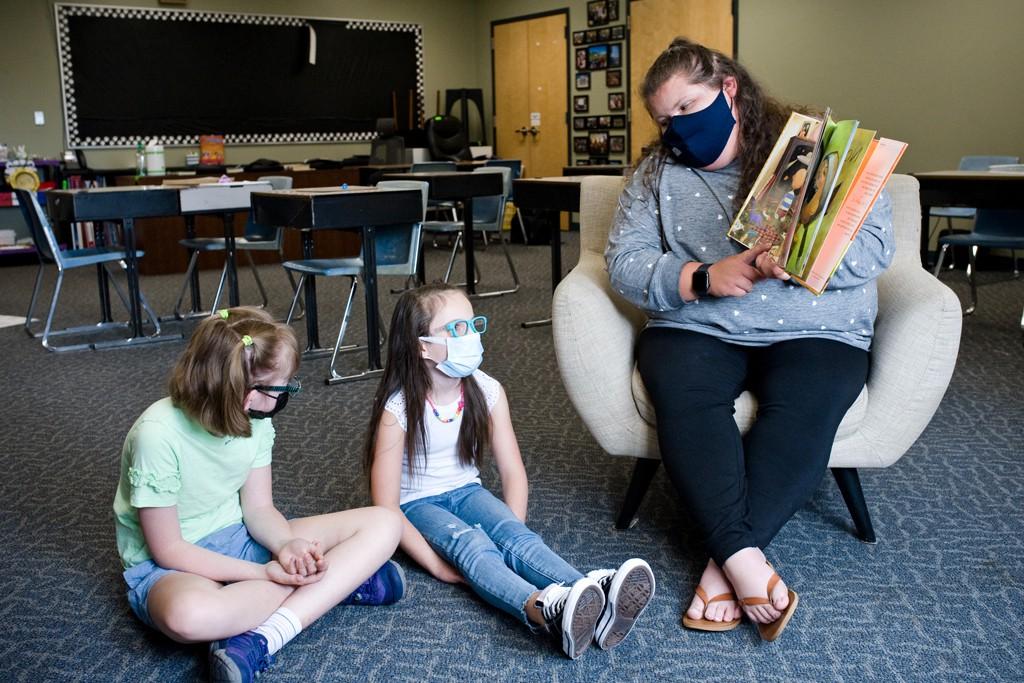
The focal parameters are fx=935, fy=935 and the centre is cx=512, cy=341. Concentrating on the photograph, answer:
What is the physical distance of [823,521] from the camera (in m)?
2.18

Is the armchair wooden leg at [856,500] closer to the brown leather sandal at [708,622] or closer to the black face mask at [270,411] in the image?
the brown leather sandal at [708,622]

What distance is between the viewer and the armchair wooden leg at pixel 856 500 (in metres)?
2.04

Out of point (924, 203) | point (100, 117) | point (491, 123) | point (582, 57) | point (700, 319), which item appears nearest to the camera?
point (700, 319)

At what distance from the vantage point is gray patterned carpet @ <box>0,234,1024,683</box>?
5.24 feet

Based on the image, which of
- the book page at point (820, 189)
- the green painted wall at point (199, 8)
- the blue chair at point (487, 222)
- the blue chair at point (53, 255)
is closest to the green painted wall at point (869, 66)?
the green painted wall at point (199, 8)

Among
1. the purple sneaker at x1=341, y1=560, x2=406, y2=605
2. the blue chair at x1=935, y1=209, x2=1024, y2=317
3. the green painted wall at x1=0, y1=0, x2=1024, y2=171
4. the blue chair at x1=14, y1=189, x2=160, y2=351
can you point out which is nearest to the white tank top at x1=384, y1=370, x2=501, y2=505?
the purple sneaker at x1=341, y1=560, x2=406, y2=605

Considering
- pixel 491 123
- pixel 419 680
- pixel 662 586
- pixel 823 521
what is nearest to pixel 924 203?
pixel 823 521

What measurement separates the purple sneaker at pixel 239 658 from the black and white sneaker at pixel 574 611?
0.47 meters

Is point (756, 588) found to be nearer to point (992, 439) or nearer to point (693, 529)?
point (693, 529)

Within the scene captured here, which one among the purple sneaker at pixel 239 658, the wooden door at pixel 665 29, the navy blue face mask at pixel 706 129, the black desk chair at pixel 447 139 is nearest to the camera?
the purple sneaker at pixel 239 658

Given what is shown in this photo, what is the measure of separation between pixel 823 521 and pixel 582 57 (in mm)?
7957

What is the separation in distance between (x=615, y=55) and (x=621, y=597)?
8199 mm

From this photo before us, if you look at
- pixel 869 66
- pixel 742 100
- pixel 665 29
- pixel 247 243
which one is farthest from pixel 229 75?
pixel 742 100

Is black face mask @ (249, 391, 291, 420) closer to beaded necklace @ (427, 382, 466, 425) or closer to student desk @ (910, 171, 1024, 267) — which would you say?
beaded necklace @ (427, 382, 466, 425)
